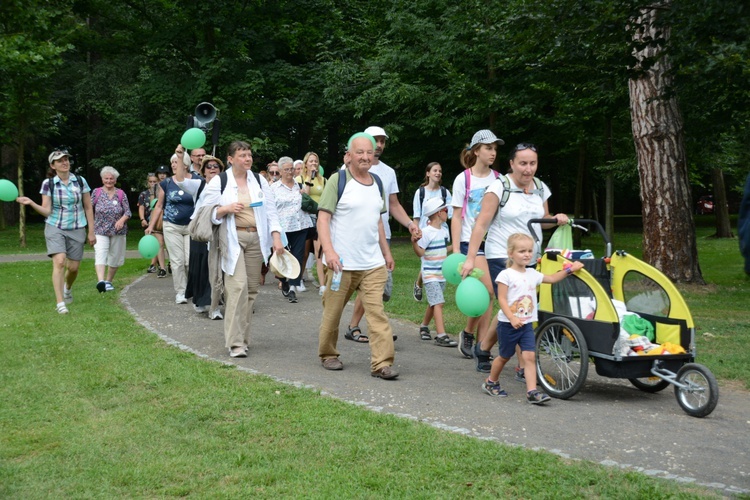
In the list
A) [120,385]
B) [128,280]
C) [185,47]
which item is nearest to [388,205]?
[120,385]

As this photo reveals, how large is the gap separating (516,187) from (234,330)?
3.08 meters

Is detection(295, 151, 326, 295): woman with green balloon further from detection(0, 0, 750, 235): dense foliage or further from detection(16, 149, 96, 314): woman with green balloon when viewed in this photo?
detection(0, 0, 750, 235): dense foliage

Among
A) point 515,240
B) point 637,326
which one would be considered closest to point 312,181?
point 515,240

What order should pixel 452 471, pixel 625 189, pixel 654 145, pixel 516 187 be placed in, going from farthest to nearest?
pixel 625 189 < pixel 654 145 < pixel 516 187 < pixel 452 471

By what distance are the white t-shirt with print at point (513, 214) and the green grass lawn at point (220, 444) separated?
6.82ft

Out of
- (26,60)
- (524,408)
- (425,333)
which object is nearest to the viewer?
(524,408)

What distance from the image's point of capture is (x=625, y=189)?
4384 cm

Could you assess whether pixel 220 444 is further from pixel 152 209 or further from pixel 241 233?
pixel 152 209

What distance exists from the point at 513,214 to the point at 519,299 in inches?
35.1

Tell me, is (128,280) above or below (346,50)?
below

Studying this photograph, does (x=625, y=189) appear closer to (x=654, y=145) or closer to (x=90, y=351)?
(x=654, y=145)

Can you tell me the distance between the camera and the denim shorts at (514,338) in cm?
668

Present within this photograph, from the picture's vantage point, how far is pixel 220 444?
5.42m

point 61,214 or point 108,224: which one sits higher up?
point 61,214
